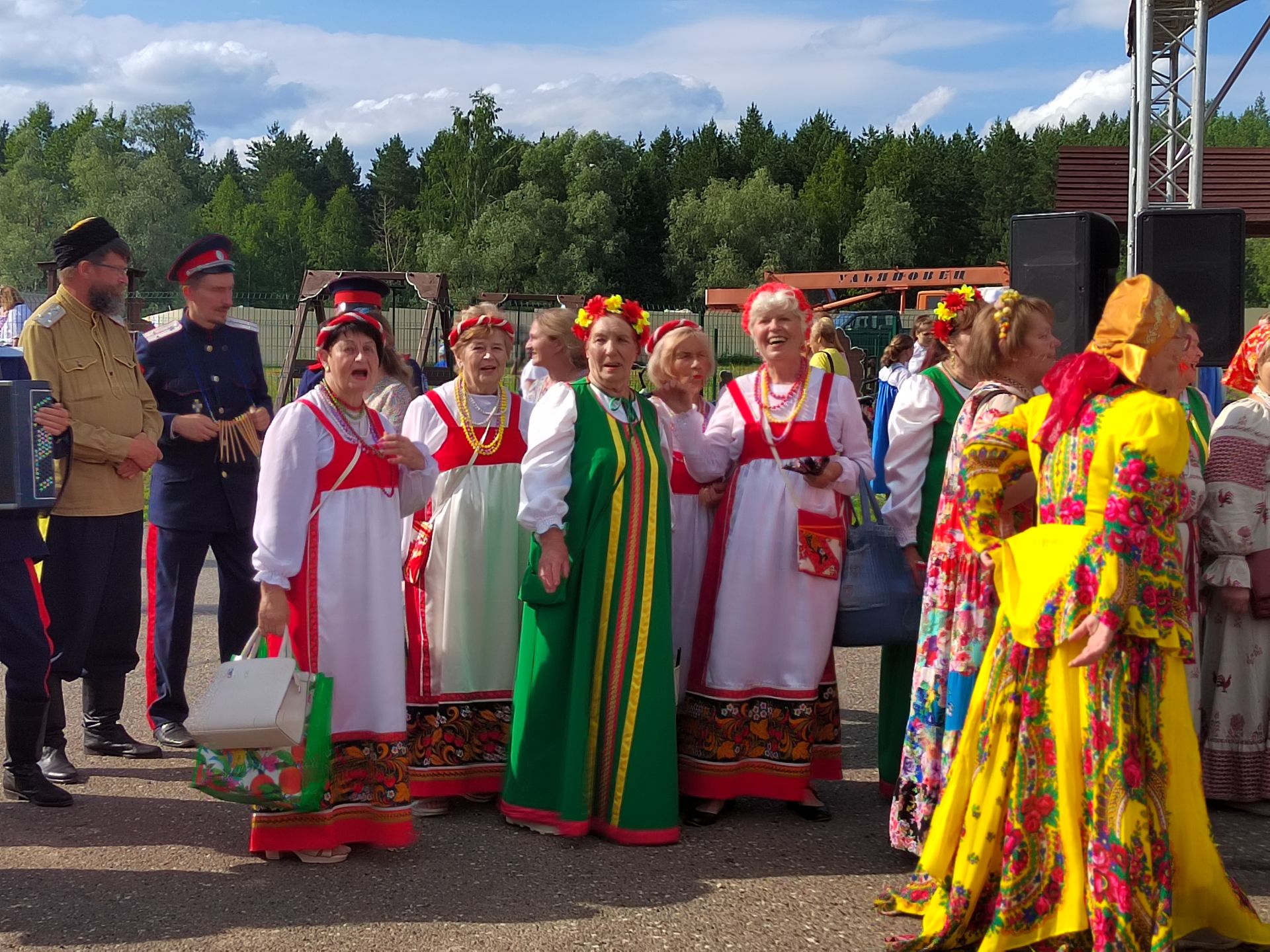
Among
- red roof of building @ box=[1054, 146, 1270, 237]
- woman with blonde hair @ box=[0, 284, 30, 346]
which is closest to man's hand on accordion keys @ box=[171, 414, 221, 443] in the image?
woman with blonde hair @ box=[0, 284, 30, 346]

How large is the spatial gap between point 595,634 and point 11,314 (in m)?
11.9

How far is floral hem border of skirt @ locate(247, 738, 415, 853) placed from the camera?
4355 millimetres

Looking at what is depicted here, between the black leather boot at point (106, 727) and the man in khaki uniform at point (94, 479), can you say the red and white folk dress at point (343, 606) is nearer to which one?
the man in khaki uniform at point (94, 479)

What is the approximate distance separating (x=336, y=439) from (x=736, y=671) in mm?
1691

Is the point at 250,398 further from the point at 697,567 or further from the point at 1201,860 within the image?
the point at 1201,860

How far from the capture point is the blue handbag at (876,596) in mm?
4801

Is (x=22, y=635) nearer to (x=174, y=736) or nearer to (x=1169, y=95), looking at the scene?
(x=174, y=736)

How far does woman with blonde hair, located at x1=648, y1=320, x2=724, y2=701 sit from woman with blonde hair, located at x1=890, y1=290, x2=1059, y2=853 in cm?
112

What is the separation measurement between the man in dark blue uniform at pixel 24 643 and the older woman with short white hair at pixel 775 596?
7.81ft

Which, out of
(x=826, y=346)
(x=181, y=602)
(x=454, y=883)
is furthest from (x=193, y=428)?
(x=826, y=346)

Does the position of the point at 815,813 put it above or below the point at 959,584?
below

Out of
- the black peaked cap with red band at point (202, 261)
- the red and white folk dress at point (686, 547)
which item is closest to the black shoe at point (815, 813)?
the red and white folk dress at point (686, 547)

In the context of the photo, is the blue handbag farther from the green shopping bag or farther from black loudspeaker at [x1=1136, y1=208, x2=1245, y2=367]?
black loudspeaker at [x1=1136, y1=208, x2=1245, y2=367]

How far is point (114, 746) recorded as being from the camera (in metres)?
5.54
